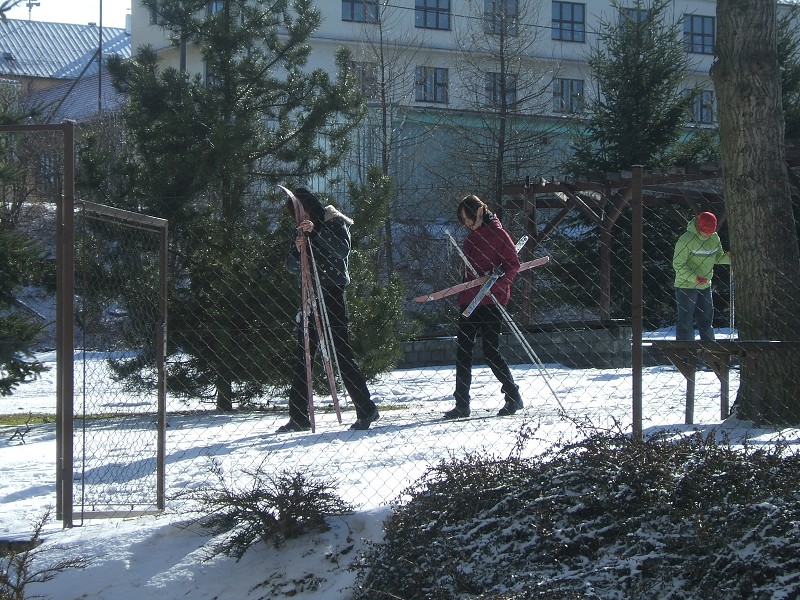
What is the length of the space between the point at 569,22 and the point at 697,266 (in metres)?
31.1

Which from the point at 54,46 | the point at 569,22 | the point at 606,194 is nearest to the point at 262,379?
the point at 606,194

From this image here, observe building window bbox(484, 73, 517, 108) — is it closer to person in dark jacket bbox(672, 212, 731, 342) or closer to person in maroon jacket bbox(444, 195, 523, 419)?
person in dark jacket bbox(672, 212, 731, 342)

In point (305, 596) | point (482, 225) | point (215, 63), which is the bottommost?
point (305, 596)

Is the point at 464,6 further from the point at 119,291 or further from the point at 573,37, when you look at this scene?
the point at 119,291

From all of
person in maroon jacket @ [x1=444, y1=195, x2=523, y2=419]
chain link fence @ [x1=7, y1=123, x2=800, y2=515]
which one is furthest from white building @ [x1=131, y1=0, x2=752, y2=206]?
person in maroon jacket @ [x1=444, y1=195, x2=523, y2=419]

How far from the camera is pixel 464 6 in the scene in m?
37.4

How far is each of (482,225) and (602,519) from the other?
4211mm

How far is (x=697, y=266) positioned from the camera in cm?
1034

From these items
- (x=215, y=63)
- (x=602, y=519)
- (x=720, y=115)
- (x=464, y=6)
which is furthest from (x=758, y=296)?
Result: (x=464, y=6)

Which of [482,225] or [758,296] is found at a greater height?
[482,225]

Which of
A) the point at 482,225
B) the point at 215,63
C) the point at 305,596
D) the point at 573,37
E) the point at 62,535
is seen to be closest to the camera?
the point at 305,596

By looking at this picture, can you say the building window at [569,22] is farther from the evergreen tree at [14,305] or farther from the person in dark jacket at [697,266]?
the evergreen tree at [14,305]

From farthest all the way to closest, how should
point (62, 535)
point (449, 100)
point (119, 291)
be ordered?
point (449, 100) < point (119, 291) < point (62, 535)

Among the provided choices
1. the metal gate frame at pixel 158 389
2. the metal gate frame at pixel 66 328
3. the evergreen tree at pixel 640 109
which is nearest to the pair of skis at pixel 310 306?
the metal gate frame at pixel 158 389
